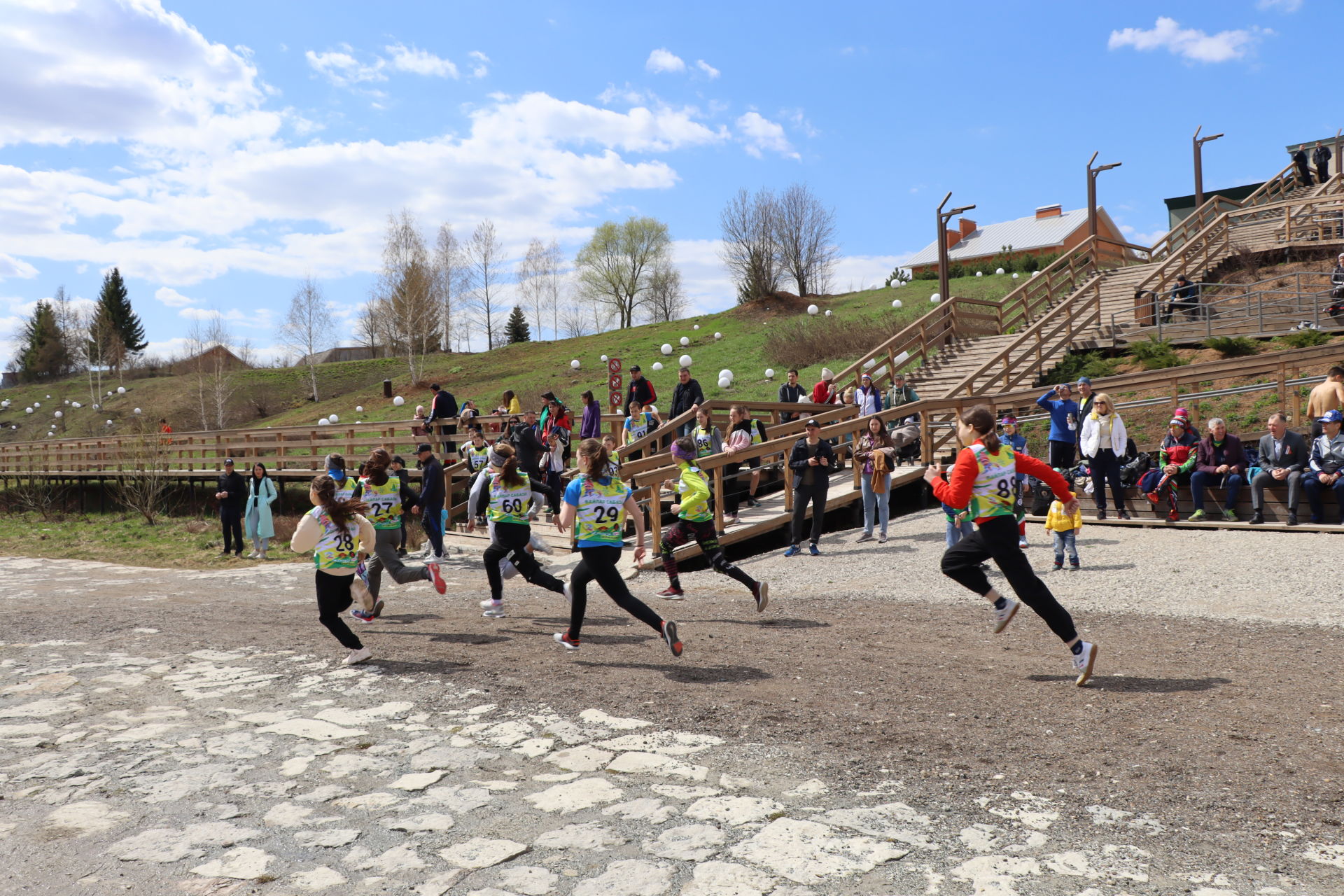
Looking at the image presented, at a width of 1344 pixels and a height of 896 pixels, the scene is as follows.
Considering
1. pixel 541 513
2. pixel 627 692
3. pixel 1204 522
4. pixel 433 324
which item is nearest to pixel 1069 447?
pixel 1204 522

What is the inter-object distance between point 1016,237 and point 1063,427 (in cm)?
5451

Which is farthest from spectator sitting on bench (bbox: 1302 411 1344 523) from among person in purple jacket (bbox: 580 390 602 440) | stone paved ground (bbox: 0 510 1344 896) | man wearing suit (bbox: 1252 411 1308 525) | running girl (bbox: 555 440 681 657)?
person in purple jacket (bbox: 580 390 602 440)

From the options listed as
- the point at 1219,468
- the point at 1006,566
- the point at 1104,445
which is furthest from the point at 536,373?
the point at 1006,566

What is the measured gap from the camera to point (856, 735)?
5.02 m

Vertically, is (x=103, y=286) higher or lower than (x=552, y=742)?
higher

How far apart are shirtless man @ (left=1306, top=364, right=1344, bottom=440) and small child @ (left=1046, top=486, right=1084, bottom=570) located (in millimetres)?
3441

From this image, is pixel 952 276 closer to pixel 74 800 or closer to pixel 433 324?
pixel 433 324

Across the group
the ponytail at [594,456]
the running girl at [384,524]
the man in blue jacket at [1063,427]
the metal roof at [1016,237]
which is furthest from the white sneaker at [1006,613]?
the metal roof at [1016,237]

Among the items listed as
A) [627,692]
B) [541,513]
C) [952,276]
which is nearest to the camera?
[627,692]

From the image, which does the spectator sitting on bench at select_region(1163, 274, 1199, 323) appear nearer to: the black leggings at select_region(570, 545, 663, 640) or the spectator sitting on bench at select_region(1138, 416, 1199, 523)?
the spectator sitting on bench at select_region(1138, 416, 1199, 523)

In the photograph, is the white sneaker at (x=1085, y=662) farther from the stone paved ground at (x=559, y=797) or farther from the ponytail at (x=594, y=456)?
the ponytail at (x=594, y=456)

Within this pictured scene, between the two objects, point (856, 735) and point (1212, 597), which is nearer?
point (856, 735)

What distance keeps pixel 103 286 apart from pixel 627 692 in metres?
82.7

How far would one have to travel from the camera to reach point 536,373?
42719 mm
